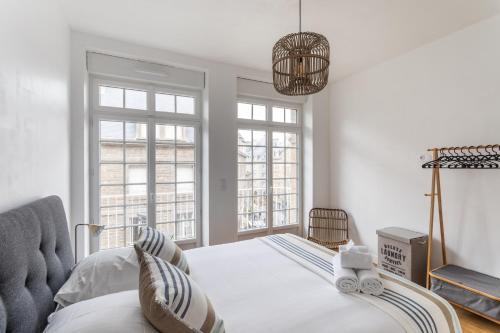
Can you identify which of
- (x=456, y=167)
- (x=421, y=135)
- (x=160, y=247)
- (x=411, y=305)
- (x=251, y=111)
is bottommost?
(x=411, y=305)

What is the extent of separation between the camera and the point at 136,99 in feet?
9.53

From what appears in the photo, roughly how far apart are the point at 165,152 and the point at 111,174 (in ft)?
2.15

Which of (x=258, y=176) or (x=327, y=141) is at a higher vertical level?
(x=327, y=141)

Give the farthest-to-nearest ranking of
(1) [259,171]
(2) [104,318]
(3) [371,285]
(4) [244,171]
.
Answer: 1. (1) [259,171]
2. (4) [244,171]
3. (3) [371,285]
4. (2) [104,318]

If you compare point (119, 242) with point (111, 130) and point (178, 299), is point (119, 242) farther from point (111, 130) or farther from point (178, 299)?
point (178, 299)

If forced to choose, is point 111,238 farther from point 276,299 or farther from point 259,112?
point 259,112

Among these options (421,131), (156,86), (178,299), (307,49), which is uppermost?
(156,86)

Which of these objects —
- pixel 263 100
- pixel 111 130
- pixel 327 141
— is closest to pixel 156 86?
pixel 111 130

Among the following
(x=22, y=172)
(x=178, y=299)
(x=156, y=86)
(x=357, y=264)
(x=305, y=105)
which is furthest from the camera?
(x=305, y=105)

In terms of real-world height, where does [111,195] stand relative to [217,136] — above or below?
below

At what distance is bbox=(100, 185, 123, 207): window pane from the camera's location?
2730 millimetres

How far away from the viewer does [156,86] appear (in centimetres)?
297

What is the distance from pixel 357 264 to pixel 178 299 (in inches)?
43.8

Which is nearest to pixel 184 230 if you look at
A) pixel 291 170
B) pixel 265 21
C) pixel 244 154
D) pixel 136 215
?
pixel 136 215
